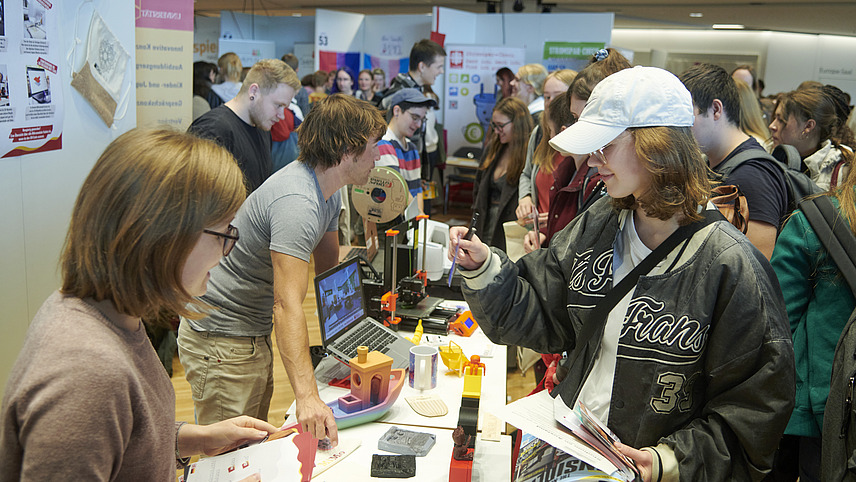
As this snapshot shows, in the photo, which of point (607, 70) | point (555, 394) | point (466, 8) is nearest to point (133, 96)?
point (607, 70)

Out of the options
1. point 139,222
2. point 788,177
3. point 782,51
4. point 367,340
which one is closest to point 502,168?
point 788,177

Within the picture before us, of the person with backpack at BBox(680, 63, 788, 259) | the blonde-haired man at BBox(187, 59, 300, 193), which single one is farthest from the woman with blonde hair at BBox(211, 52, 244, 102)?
the person with backpack at BBox(680, 63, 788, 259)

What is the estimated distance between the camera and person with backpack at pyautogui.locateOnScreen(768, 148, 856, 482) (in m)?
1.65

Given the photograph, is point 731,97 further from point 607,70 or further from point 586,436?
point 586,436

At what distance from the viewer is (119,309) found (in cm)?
93

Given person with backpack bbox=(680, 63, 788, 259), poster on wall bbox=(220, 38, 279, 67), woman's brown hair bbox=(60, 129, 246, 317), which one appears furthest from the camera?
poster on wall bbox=(220, 38, 279, 67)

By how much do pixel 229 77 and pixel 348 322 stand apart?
3967 millimetres

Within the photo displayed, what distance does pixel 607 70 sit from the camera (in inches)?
88.7

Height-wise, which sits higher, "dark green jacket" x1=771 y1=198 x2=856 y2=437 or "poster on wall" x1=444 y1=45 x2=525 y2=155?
"poster on wall" x1=444 y1=45 x2=525 y2=155

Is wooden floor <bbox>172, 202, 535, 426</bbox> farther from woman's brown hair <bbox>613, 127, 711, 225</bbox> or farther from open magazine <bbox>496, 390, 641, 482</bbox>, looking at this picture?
woman's brown hair <bbox>613, 127, 711, 225</bbox>

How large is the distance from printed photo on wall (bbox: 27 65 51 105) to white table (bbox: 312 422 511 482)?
1.93 metres

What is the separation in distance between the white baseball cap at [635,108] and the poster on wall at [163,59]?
2.84 m

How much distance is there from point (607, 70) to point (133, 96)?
2461mm

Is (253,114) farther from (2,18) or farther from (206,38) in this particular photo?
(206,38)
